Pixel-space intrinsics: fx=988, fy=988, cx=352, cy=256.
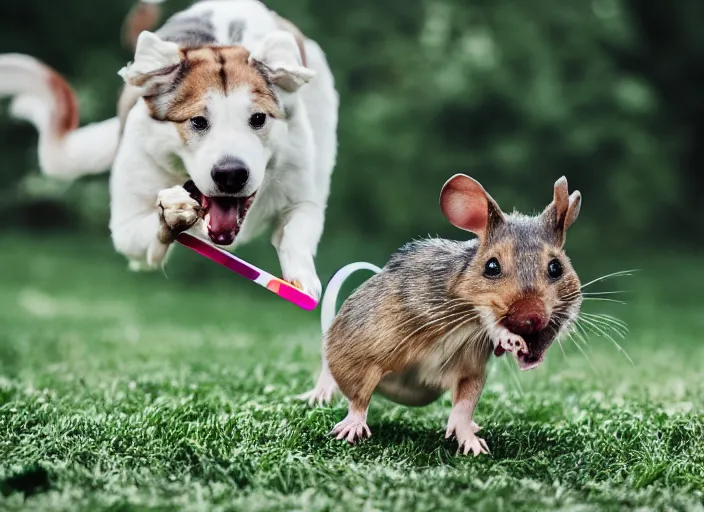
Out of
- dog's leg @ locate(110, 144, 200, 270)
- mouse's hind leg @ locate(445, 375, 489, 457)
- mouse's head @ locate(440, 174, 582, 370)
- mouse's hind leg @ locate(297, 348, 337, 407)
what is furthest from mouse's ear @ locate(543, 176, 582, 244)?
dog's leg @ locate(110, 144, 200, 270)

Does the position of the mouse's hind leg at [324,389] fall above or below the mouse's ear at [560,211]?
below

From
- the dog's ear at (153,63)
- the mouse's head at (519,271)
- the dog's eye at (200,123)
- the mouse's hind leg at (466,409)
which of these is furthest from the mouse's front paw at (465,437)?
the dog's ear at (153,63)

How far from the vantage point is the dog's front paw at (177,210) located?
330 centimetres

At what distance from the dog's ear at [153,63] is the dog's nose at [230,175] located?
415 millimetres

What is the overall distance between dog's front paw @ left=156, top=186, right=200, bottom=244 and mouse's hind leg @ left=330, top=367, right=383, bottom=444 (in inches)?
29.7

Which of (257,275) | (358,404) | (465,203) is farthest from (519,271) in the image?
(257,275)

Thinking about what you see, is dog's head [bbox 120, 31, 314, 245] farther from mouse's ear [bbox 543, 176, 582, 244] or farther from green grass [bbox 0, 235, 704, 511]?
mouse's ear [bbox 543, 176, 582, 244]

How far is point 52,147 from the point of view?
4.61 m

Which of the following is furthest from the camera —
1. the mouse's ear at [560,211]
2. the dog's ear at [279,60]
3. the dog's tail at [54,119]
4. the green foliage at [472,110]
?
the green foliage at [472,110]

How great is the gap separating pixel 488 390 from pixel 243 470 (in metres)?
1.91

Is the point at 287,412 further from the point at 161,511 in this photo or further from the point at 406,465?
the point at 161,511

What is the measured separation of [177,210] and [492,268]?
1067 millimetres

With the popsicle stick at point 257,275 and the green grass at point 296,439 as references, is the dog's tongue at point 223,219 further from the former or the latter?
the green grass at point 296,439

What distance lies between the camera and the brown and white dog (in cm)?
335
